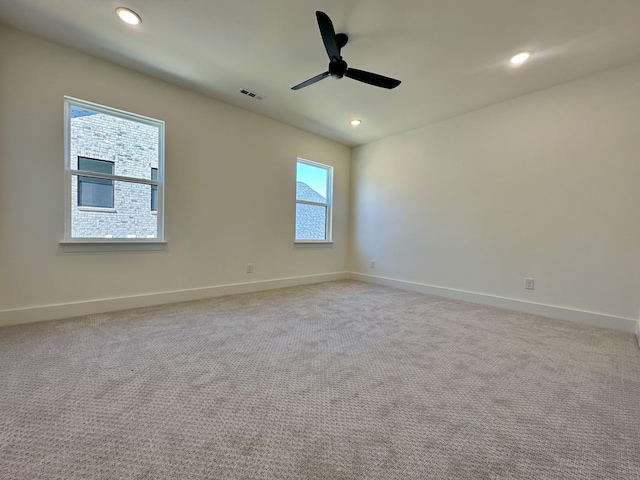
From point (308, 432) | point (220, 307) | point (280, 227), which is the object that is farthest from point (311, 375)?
point (280, 227)

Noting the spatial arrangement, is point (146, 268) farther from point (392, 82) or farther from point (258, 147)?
point (392, 82)

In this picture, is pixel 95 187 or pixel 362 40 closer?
pixel 362 40

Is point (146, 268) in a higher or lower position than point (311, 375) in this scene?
higher

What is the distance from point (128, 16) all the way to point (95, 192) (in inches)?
65.3

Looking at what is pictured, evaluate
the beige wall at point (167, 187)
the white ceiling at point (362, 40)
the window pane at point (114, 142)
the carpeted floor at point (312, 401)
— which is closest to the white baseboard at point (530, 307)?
the carpeted floor at point (312, 401)

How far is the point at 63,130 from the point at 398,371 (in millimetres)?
3649

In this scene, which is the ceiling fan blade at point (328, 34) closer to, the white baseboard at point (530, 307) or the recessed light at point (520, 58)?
the recessed light at point (520, 58)

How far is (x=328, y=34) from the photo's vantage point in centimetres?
200

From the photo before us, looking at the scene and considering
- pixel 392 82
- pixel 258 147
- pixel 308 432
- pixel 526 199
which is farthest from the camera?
pixel 258 147

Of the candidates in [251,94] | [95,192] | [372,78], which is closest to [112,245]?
[95,192]

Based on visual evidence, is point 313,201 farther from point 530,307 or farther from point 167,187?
point 530,307

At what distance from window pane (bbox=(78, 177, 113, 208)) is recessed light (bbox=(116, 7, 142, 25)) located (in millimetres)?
1506

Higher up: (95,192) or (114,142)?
(114,142)

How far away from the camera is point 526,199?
3.25 meters
